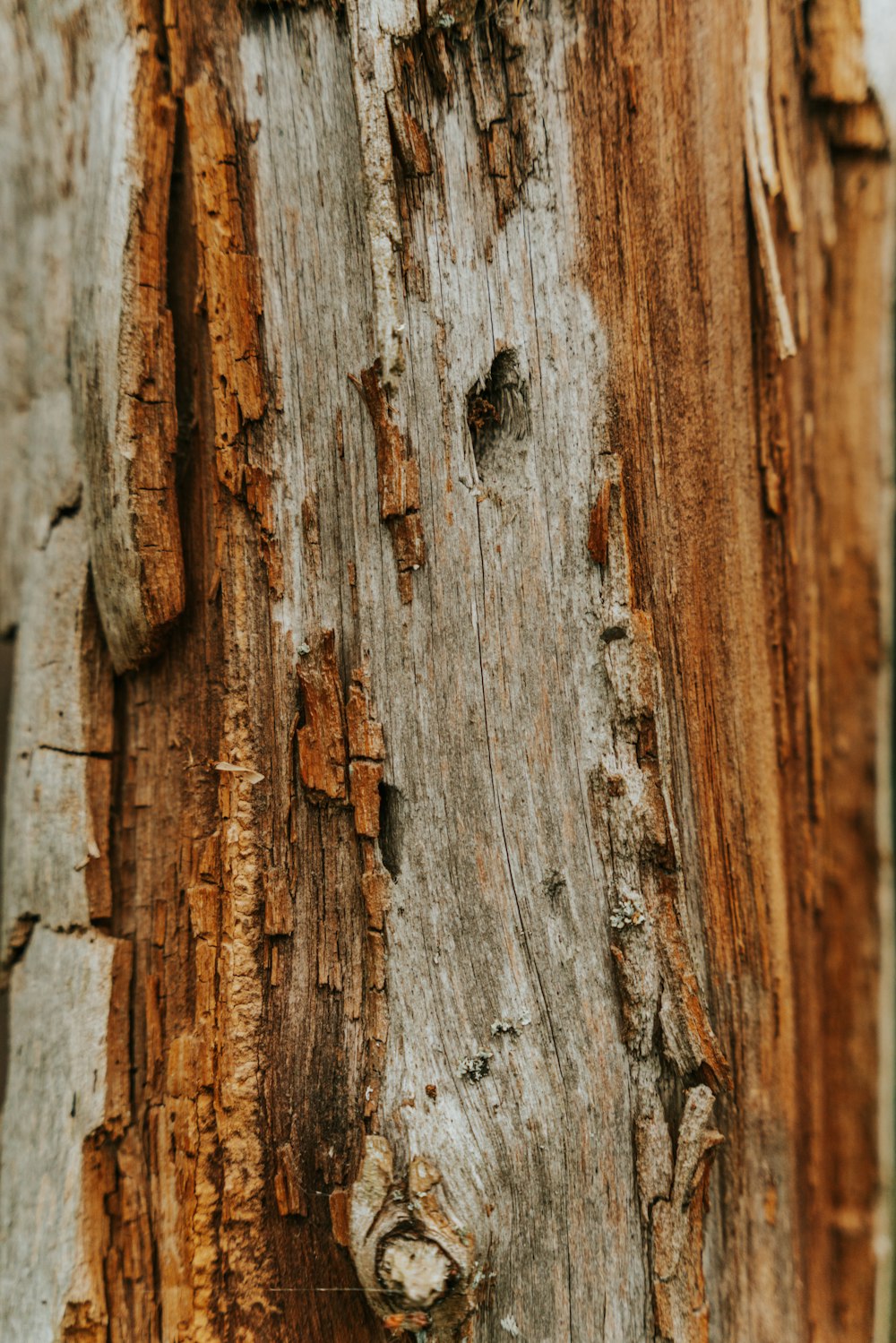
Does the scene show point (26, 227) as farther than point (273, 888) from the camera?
Yes

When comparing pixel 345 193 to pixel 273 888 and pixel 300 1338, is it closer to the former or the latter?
pixel 273 888

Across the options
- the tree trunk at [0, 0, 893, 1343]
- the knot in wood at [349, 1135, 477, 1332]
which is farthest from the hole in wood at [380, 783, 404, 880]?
the knot in wood at [349, 1135, 477, 1332]

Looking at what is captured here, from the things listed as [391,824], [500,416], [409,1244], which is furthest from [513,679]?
[409,1244]

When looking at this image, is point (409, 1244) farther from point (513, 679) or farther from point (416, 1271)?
point (513, 679)

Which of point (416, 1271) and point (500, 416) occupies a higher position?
point (500, 416)

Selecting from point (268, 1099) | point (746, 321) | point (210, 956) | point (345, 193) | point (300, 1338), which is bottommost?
point (300, 1338)

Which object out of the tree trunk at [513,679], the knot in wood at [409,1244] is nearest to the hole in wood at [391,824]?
the tree trunk at [513,679]

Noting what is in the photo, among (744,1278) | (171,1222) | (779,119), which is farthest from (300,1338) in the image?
(779,119)

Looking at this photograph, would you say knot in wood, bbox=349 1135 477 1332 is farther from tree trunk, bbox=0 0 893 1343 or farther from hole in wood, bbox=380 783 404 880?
hole in wood, bbox=380 783 404 880

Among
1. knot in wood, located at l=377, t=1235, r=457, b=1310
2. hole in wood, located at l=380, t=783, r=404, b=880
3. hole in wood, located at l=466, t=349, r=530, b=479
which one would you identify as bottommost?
knot in wood, located at l=377, t=1235, r=457, b=1310
